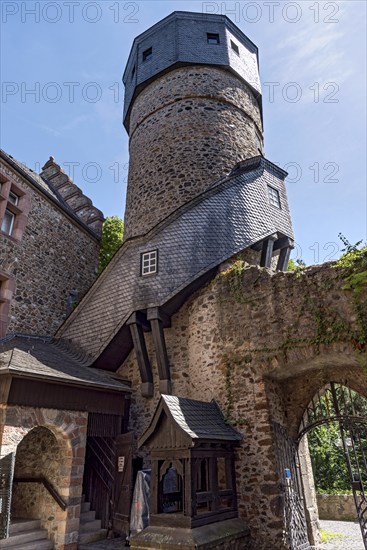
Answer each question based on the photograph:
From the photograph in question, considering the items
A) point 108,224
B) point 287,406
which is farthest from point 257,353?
point 108,224

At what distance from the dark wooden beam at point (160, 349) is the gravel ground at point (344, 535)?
4.74 metres

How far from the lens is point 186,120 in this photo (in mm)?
13867

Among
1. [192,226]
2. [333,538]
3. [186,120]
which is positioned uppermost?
[186,120]

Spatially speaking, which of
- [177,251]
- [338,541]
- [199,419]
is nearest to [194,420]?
[199,419]

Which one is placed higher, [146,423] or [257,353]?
[257,353]

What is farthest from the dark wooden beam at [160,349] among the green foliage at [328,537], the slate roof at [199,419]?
the green foliage at [328,537]

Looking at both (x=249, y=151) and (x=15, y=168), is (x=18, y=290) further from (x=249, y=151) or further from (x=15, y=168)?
(x=249, y=151)

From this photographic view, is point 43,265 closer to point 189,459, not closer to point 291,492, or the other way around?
point 189,459

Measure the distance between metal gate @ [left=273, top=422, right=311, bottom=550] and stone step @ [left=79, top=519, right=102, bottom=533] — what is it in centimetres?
409

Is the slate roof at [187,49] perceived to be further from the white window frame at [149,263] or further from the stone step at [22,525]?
the stone step at [22,525]

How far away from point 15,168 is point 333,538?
13.1 m

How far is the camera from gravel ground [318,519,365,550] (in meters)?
8.27

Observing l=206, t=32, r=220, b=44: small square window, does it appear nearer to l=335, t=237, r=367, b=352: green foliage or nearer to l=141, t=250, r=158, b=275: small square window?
l=141, t=250, r=158, b=275: small square window

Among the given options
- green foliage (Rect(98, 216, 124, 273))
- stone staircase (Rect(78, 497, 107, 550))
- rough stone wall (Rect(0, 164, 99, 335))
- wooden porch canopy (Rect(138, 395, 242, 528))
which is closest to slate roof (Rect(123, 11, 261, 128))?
Result: green foliage (Rect(98, 216, 124, 273))
